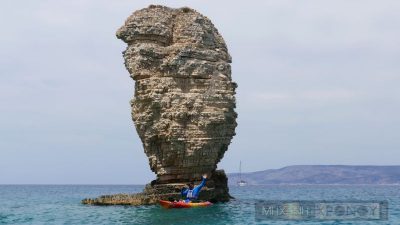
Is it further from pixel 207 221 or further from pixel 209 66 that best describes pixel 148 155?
pixel 207 221

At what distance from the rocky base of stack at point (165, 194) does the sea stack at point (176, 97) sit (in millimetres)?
62

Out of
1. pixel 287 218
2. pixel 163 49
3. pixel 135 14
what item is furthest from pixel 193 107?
pixel 287 218

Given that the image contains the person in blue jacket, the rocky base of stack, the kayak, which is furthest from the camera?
the rocky base of stack

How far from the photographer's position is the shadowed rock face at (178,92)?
4069 centimetres

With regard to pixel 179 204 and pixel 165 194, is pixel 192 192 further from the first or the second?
pixel 165 194

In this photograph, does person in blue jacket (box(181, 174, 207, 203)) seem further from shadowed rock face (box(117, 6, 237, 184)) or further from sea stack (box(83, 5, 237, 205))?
shadowed rock face (box(117, 6, 237, 184))

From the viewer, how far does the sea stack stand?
40.7 meters

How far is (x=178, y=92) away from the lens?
40781 mm

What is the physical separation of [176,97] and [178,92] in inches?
14.3

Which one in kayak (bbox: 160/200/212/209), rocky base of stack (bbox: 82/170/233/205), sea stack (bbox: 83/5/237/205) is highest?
sea stack (bbox: 83/5/237/205)

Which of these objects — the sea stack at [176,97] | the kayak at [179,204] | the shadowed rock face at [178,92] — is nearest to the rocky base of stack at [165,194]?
the sea stack at [176,97]

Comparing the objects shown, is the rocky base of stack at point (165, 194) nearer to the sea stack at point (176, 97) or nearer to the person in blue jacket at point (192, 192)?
the sea stack at point (176, 97)

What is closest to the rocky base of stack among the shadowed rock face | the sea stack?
the sea stack

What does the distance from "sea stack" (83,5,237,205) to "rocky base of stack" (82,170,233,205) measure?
0.20 feet
